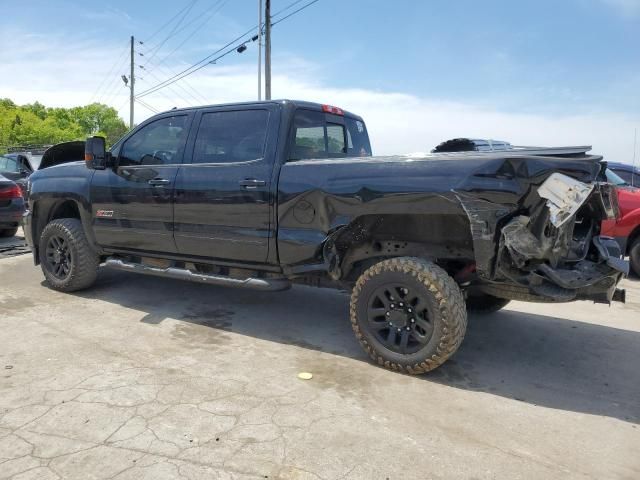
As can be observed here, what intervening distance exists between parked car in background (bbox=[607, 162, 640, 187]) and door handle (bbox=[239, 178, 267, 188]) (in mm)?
6885

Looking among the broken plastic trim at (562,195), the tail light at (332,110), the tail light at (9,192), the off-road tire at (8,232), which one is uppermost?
the tail light at (332,110)

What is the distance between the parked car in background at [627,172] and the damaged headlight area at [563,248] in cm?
529

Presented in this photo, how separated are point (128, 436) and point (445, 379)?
2.16 metres

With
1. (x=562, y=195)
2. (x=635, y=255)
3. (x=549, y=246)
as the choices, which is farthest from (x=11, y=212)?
(x=635, y=255)

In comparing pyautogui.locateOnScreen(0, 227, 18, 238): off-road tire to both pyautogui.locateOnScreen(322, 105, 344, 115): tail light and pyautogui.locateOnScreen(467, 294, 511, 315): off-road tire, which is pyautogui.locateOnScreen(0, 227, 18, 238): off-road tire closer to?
pyautogui.locateOnScreen(322, 105, 344, 115): tail light

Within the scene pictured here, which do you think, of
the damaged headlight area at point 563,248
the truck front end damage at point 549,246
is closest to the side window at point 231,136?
the truck front end damage at point 549,246

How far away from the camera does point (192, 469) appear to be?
97.0 inches

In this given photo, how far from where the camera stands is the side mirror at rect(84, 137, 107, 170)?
5117 millimetres

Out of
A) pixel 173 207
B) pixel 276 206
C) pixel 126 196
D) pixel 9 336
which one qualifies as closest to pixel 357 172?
pixel 276 206

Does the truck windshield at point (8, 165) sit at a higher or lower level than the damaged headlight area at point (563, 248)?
higher

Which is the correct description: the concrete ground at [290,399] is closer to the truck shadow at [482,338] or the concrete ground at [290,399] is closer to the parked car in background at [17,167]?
the truck shadow at [482,338]

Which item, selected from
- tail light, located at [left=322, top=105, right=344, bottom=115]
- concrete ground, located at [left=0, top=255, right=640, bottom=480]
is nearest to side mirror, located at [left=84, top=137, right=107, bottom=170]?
concrete ground, located at [left=0, top=255, right=640, bottom=480]

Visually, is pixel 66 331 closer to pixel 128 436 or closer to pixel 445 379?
pixel 128 436

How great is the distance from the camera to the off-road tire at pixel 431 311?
3469 mm
